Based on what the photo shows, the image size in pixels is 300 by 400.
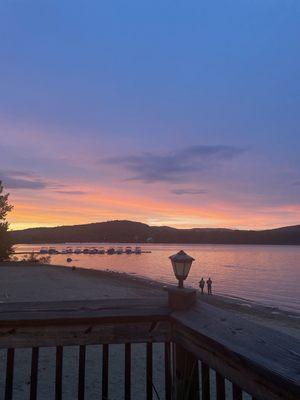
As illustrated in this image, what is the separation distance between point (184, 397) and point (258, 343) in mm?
899

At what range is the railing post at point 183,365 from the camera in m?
2.68

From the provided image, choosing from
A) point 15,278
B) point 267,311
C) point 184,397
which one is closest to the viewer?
point 184,397

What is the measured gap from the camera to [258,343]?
2.05 m

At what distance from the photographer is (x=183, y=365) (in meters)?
2.78

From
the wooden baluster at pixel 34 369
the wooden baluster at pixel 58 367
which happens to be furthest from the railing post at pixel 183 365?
the wooden baluster at pixel 34 369

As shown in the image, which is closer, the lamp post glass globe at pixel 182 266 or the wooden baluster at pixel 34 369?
the wooden baluster at pixel 34 369

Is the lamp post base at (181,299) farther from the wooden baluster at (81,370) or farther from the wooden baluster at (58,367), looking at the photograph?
the wooden baluster at (58,367)

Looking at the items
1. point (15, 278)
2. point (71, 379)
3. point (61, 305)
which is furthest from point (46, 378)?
point (15, 278)

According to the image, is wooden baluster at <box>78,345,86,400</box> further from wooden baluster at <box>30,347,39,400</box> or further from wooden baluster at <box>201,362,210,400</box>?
wooden baluster at <box>201,362,210,400</box>

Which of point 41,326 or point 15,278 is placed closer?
point 41,326

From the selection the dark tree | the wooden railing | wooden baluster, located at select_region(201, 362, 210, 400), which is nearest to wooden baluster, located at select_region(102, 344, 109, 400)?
the wooden railing

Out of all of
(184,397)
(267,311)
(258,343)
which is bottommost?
(267,311)

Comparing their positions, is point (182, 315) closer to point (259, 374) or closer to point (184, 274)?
point (184, 274)

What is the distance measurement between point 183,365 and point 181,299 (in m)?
0.45
